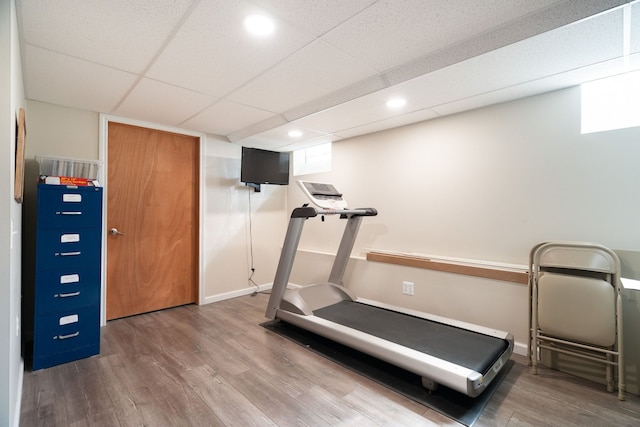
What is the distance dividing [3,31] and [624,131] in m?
3.69

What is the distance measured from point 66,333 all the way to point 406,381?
2.69 metres

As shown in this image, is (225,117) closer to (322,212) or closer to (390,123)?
(322,212)

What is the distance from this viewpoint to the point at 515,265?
8.43 feet

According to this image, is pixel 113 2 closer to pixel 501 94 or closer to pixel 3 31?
pixel 3 31

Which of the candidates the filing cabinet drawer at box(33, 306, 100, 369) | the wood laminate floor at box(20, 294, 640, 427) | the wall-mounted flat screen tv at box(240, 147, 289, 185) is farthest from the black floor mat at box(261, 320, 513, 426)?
the wall-mounted flat screen tv at box(240, 147, 289, 185)

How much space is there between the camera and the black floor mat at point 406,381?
1822mm

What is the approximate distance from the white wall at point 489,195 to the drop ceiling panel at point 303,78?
4.14ft

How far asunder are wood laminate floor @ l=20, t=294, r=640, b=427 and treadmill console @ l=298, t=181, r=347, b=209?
137 centimetres

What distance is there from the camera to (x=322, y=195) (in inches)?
124

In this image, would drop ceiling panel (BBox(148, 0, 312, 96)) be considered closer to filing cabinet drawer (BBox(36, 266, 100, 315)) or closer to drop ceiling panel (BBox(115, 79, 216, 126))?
drop ceiling panel (BBox(115, 79, 216, 126))

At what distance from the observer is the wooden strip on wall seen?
8.15ft

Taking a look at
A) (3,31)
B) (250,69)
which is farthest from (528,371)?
(3,31)

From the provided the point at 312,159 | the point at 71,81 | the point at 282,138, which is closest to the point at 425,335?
the point at 282,138

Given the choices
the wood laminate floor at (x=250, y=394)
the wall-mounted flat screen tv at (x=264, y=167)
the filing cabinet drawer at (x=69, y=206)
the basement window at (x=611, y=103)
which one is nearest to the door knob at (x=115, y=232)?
the filing cabinet drawer at (x=69, y=206)
